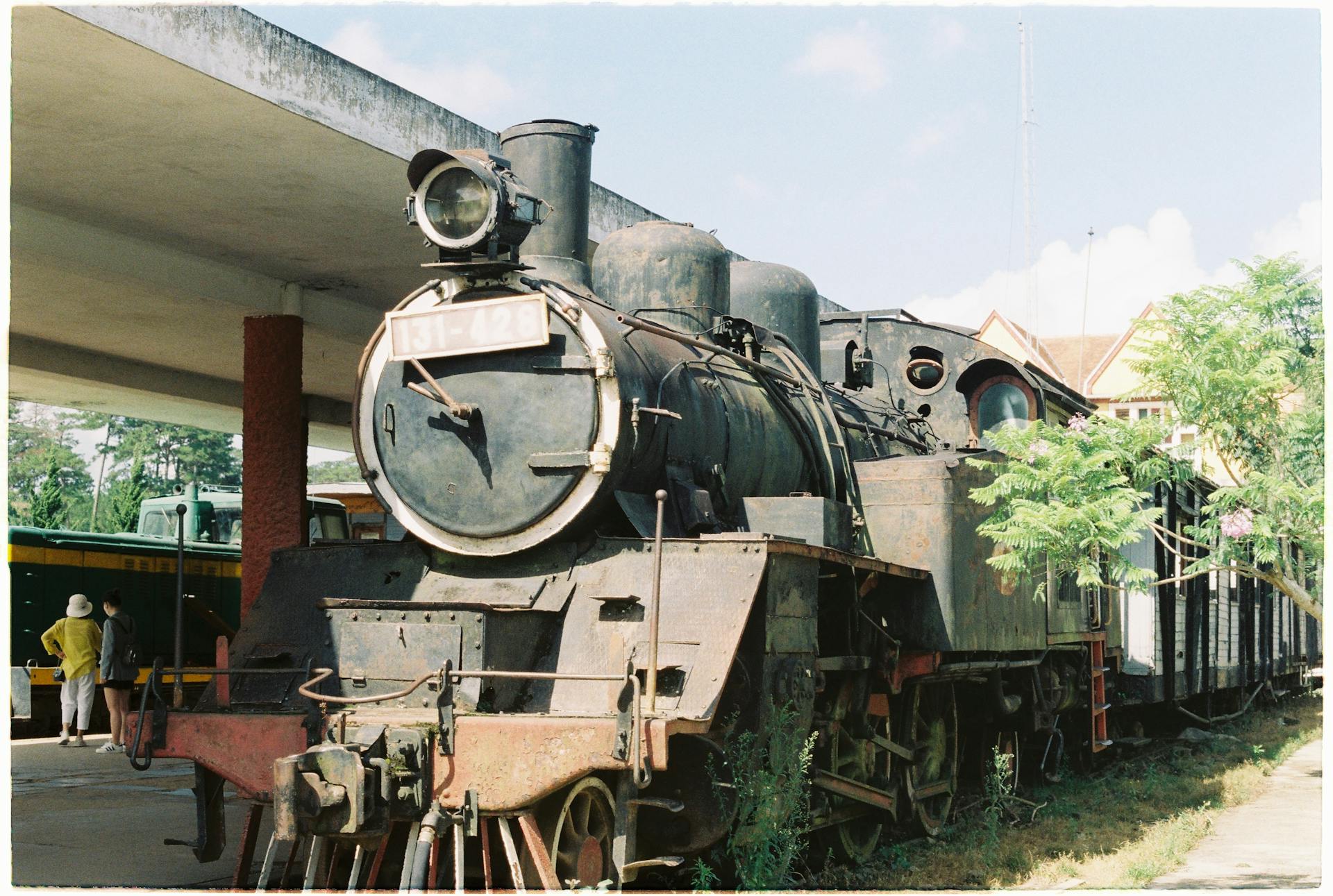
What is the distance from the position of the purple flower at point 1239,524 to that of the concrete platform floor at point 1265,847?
5.27 feet

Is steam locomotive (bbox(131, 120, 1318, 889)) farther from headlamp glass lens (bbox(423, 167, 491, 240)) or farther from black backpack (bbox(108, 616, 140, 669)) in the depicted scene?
black backpack (bbox(108, 616, 140, 669))

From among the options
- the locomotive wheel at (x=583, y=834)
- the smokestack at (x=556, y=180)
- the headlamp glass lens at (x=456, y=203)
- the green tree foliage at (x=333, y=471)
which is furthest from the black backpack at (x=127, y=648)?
the green tree foliage at (x=333, y=471)

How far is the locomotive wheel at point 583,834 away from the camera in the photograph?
531 cm

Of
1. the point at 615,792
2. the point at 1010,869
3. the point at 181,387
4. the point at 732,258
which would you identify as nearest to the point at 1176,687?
the point at 732,258

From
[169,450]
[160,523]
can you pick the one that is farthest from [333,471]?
[160,523]

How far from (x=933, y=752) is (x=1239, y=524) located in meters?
2.56

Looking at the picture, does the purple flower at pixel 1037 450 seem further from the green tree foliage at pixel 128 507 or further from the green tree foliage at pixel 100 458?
the green tree foliage at pixel 100 458

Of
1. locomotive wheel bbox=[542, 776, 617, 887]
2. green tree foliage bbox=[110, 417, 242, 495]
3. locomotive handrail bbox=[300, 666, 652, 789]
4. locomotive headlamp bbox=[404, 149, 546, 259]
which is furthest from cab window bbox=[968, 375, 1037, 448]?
green tree foliage bbox=[110, 417, 242, 495]

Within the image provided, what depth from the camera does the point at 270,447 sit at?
510 inches

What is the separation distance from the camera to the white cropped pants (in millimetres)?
13578

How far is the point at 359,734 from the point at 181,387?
15266mm

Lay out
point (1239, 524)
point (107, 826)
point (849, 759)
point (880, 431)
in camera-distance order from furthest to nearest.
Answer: point (880, 431)
point (107, 826)
point (849, 759)
point (1239, 524)

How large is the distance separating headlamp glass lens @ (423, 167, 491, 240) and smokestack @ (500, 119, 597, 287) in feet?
3.39

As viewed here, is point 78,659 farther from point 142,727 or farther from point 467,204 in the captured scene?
point 467,204
